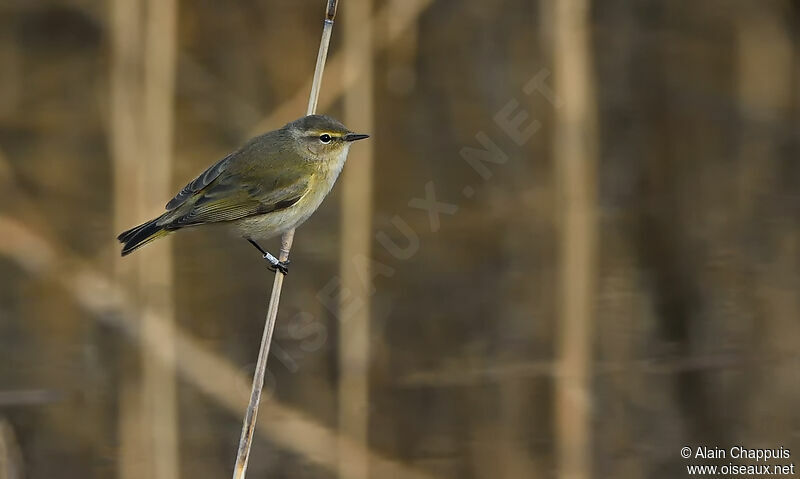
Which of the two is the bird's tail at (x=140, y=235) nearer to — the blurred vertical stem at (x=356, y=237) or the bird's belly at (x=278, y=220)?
the bird's belly at (x=278, y=220)

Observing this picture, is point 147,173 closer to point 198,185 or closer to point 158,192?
point 158,192

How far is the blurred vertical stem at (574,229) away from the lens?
5.59 meters

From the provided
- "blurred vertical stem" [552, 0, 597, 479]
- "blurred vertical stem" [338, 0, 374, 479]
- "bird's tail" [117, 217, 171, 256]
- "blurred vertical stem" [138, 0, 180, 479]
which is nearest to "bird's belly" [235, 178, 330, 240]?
"bird's tail" [117, 217, 171, 256]

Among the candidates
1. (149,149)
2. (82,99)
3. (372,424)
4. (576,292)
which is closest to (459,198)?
(576,292)

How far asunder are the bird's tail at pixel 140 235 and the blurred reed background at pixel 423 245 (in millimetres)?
1854

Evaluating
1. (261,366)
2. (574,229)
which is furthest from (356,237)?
(261,366)

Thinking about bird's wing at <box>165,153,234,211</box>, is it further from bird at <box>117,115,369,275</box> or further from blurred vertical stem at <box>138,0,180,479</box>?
blurred vertical stem at <box>138,0,180,479</box>

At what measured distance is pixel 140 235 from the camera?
12.1 feet

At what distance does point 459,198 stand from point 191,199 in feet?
8.42

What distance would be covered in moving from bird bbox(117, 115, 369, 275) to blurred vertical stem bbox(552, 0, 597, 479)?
5.93 ft

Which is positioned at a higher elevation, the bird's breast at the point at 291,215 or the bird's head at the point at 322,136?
the bird's head at the point at 322,136

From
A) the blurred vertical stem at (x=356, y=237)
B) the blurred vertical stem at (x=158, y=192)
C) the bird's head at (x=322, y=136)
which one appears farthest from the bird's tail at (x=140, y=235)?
the blurred vertical stem at (x=356, y=237)

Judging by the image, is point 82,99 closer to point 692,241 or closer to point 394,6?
point 394,6

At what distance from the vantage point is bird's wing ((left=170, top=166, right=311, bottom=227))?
3984 mm
